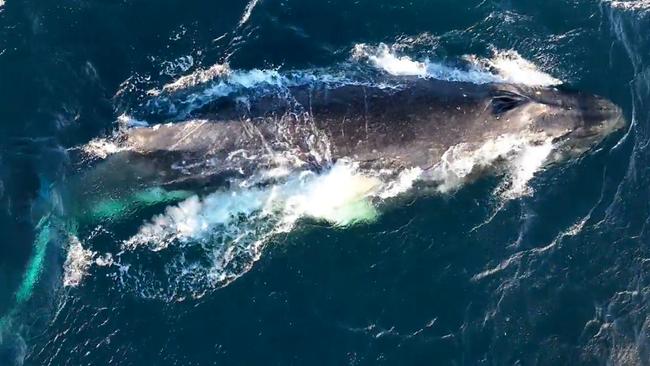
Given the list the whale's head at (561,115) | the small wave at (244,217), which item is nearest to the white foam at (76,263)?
the small wave at (244,217)

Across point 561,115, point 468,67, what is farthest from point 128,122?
point 561,115

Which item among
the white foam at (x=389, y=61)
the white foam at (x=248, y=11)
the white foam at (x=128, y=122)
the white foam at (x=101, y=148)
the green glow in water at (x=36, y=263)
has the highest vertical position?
the white foam at (x=248, y=11)

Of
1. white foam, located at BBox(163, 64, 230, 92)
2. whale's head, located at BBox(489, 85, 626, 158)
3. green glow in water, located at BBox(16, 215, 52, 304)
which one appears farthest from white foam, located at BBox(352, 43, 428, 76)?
green glow in water, located at BBox(16, 215, 52, 304)

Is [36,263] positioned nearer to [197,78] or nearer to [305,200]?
[197,78]

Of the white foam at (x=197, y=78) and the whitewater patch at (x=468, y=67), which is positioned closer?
the whitewater patch at (x=468, y=67)

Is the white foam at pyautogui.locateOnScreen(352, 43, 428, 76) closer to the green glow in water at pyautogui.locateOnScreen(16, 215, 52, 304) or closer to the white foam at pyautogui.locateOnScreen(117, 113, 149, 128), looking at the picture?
the white foam at pyautogui.locateOnScreen(117, 113, 149, 128)

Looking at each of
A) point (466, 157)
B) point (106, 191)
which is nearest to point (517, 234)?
point (466, 157)

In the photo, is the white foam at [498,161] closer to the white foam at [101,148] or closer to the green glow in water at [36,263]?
the white foam at [101,148]
